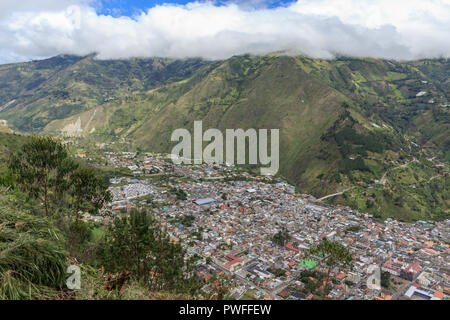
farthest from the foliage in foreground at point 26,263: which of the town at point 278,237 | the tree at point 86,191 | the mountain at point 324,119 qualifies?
the mountain at point 324,119

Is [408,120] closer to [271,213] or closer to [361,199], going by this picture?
[361,199]

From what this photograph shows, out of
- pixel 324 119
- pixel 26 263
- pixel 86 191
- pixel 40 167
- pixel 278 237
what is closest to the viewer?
pixel 26 263

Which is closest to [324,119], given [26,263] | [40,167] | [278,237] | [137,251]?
[278,237]

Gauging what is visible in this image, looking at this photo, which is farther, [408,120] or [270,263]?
[408,120]

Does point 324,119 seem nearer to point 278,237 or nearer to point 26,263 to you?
point 278,237
